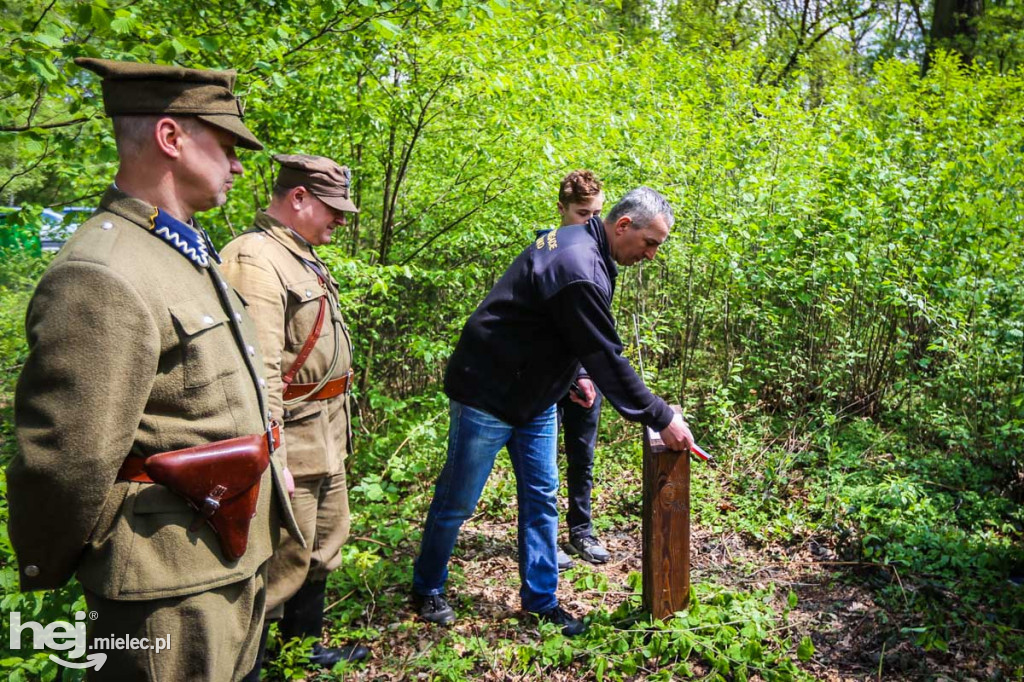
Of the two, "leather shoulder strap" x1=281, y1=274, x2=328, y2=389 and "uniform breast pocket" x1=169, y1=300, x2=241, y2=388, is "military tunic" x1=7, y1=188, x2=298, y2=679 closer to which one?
"uniform breast pocket" x1=169, y1=300, x2=241, y2=388

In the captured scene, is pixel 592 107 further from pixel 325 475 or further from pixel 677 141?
pixel 325 475

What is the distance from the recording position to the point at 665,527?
3.54 m

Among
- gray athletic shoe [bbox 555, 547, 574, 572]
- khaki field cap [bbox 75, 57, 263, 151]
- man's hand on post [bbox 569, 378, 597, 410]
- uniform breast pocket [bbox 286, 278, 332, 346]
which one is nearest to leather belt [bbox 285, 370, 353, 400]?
uniform breast pocket [bbox 286, 278, 332, 346]

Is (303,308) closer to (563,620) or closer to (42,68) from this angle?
(42,68)

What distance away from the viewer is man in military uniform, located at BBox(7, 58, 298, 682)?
5.38 ft

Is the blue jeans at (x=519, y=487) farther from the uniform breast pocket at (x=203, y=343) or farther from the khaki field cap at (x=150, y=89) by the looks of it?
the khaki field cap at (x=150, y=89)

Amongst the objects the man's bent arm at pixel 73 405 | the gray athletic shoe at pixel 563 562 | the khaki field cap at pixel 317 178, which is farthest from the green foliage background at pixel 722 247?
the man's bent arm at pixel 73 405

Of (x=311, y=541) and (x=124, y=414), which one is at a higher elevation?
(x=124, y=414)

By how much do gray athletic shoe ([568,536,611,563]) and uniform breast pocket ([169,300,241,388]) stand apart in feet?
10.2

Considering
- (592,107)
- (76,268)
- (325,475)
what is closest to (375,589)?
(325,475)

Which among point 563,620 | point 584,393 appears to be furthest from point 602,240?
point 563,620

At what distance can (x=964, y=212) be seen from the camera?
5.40 m

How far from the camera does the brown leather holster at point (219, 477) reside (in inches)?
70.6

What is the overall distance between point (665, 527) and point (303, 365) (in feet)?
6.12
